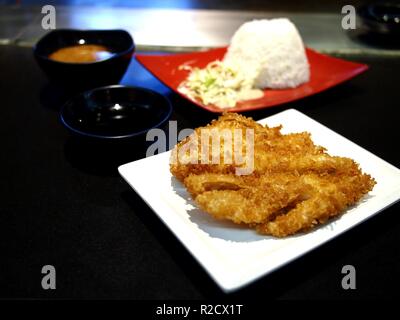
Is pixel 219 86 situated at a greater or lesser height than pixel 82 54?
lesser

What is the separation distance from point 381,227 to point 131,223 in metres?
0.87

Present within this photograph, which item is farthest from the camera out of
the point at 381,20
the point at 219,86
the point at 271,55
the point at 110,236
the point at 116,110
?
the point at 381,20

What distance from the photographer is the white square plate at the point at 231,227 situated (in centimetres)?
123

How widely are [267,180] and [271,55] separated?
1.37 meters

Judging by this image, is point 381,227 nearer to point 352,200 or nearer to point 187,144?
point 352,200

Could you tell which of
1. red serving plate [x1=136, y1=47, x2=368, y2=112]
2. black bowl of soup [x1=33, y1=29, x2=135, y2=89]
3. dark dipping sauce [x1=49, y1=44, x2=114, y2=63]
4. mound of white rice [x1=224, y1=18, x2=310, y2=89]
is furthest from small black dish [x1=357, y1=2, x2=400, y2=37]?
dark dipping sauce [x1=49, y1=44, x2=114, y2=63]

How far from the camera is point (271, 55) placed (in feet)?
8.64

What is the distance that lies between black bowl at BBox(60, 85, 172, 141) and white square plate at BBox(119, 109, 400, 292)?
1.16 ft

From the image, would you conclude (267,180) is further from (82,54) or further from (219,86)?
(82,54)

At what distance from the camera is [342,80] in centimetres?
246

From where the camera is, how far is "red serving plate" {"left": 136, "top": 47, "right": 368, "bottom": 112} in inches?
91.7

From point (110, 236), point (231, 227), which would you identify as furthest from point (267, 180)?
point (110, 236)

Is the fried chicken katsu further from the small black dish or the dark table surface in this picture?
the small black dish
